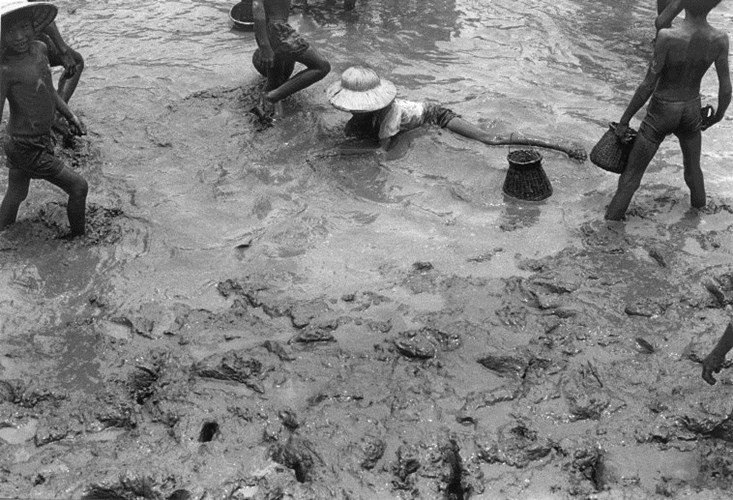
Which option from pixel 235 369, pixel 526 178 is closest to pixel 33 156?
pixel 235 369

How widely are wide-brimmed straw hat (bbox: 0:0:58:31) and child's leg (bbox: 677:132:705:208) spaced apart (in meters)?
4.64

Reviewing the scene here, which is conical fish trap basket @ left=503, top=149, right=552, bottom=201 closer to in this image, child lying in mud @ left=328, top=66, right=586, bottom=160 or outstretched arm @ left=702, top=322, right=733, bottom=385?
child lying in mud @ left=328, top=66, right=586, bottom=160

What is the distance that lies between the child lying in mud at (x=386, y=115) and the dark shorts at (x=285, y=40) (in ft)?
1.84

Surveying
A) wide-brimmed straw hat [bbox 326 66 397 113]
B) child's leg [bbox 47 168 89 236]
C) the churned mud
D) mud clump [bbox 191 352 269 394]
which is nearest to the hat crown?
wide-brimmed straw hat [bbox 326 66 397 113]

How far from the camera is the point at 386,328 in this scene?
4586 millimetres

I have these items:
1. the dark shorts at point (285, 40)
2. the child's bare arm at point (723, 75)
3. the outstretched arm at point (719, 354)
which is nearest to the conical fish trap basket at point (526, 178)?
the child's bare arm at point (723, 75)

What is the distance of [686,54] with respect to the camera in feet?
15.7

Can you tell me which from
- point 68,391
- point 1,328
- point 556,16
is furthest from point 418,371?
point 556,16

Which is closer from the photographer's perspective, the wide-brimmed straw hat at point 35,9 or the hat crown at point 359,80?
the wide-brimmed straw hat at point 35,9

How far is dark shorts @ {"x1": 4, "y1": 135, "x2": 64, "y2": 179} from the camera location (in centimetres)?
497

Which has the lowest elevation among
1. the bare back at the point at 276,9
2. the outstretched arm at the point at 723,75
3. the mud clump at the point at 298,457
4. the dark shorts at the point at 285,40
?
the mud clump at the point at 298,457

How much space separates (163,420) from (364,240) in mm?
2078

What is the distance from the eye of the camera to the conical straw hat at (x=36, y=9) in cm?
458

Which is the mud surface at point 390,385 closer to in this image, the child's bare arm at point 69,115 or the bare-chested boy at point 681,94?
the bare-chested boy at point 681,94
